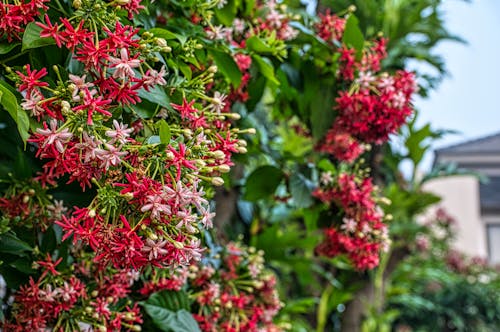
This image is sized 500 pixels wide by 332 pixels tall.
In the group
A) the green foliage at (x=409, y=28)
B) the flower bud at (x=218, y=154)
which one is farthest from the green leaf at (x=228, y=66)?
the green foliage at (x=409, y=28)

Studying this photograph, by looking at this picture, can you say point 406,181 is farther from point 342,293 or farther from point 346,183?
point 346,183

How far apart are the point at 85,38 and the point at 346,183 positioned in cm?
53

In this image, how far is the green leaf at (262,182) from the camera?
3.49 feet

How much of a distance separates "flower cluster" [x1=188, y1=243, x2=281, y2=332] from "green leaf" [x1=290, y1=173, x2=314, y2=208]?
0.44 feet

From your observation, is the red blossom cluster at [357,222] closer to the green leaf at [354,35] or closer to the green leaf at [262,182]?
the green leaf at [262,182]

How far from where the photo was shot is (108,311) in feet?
2.50

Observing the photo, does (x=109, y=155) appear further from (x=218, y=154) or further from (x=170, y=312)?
(x=170, y=312)

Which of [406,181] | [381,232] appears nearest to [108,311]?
[381,232]

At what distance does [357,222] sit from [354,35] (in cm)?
29

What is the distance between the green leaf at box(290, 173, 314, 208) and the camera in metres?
1.01

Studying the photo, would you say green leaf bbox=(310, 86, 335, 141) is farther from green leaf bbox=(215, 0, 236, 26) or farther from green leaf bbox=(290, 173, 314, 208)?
green leaf bbox=(215, 0, 236, 26)

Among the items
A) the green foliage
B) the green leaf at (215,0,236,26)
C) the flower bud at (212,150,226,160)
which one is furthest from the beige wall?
the flower bud at (212,150,226,160)

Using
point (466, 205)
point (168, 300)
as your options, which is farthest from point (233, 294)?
point (466, 205)

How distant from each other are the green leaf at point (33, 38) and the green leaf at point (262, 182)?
20.4 inches
